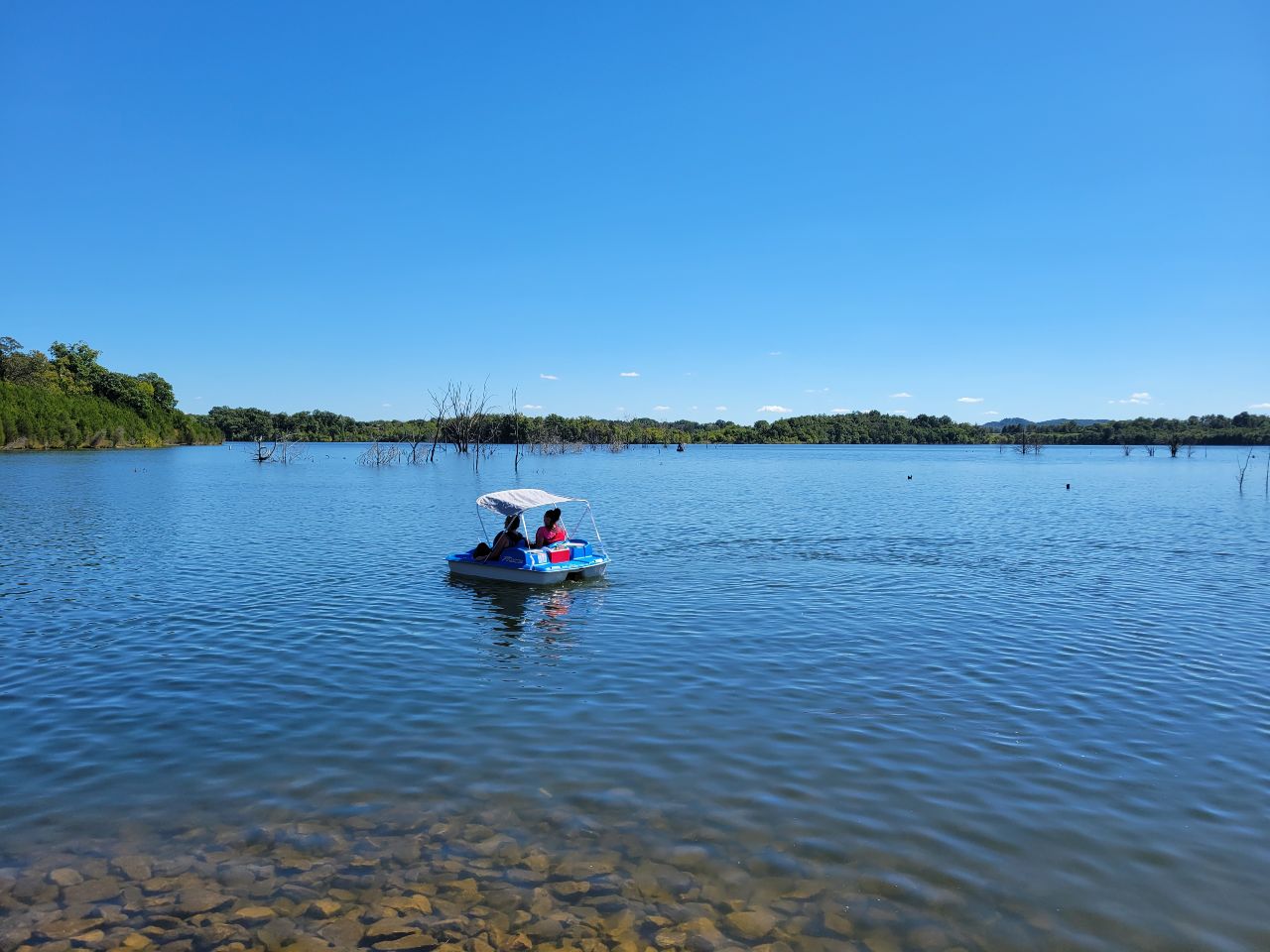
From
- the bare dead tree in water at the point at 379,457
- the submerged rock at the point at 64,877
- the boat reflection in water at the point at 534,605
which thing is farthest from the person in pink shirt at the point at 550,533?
the bare dead tree in water at the point at 379,457

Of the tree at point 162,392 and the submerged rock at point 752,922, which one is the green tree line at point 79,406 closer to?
the tree at point 162,392

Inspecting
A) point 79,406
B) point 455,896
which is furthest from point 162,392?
point 455,896

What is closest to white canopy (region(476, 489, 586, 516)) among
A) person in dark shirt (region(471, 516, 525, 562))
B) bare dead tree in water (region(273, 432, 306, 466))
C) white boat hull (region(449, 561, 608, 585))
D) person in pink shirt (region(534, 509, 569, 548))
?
person in dark shirt (region(471, 516, 525, 562))

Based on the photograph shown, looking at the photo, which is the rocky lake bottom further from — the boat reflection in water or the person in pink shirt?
the person in pink shirt

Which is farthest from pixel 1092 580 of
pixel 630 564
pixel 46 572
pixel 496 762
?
pixel 46 572

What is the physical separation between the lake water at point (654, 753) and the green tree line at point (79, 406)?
110595mm

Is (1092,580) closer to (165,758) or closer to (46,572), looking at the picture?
(165,758)

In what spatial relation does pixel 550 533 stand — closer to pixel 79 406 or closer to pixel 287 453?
pixel 287 453

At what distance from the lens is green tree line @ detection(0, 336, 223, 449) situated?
370ft

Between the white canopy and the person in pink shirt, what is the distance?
43 centimetres

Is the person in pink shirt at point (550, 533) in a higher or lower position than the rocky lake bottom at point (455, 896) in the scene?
higher

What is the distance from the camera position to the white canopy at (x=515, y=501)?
2300 cm

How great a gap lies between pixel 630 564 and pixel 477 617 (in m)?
8.25

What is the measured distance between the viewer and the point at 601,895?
690 cm
